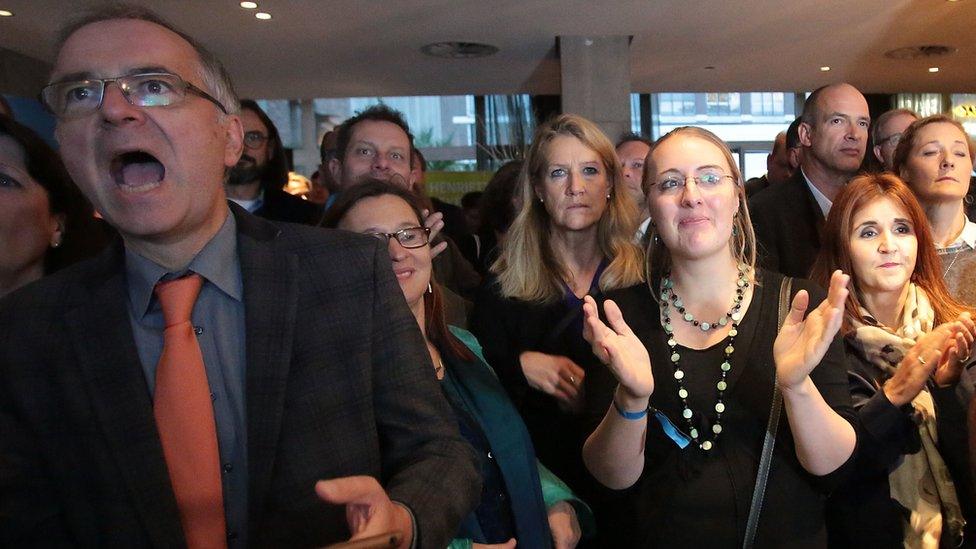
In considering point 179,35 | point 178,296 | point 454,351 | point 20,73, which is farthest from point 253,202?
point 20,73

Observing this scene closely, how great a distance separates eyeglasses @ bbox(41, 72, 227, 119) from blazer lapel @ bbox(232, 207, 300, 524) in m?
0.26

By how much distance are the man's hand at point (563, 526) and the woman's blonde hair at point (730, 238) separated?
59 cm

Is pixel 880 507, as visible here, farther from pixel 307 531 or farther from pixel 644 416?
pixel 307 531

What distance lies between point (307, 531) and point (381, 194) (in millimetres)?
1043

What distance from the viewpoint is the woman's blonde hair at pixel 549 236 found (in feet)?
7.44

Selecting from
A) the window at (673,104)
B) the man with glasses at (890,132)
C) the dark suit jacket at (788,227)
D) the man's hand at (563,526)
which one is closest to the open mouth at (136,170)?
the man's hand at (563,526)

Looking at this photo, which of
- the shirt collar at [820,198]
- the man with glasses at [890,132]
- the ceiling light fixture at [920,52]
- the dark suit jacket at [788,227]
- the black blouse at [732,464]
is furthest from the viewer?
the ceiling light fixture at [920,52]

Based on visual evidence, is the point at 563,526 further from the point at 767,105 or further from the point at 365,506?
the point at 767,105

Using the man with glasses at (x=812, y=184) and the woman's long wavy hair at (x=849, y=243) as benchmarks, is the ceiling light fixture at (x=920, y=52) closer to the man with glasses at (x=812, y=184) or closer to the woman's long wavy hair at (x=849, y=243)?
the man with glasses at (x=812, y=184)

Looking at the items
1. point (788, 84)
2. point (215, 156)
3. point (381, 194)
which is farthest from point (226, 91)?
point (788, 84)

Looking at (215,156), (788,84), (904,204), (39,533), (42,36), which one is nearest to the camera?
(39,533)

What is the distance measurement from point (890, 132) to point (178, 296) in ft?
11.9

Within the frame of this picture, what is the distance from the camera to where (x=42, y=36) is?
245 inches

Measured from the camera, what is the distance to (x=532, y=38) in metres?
6.69
